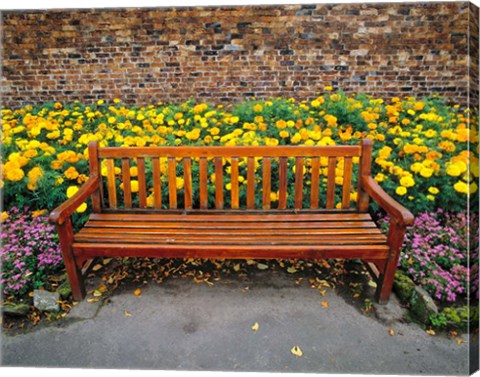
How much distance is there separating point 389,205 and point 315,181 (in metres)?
0.59

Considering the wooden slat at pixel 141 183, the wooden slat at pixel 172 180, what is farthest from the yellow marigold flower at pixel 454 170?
the wooden slat at pixel 141 183

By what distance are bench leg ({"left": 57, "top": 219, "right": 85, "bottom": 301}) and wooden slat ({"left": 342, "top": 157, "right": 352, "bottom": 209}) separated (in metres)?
1.80

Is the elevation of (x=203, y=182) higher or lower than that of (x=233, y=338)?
higher

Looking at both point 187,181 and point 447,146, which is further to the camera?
point 447,146

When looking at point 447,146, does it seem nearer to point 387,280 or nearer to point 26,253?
point 387,280

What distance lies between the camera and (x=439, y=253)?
256 cm

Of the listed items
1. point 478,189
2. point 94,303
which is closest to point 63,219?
point 94,303

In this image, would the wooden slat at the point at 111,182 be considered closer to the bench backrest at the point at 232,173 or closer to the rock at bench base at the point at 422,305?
the bench backrest at the point at 232,173

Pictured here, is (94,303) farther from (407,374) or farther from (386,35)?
(386,35)

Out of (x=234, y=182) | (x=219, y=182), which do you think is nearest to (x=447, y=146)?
(x=234, y=182)

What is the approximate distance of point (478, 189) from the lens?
1.77 m

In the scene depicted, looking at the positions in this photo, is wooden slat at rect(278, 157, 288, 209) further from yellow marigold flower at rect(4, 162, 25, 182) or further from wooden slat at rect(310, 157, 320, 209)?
yellow marigold flower at rect(4, 162, 25, 182)

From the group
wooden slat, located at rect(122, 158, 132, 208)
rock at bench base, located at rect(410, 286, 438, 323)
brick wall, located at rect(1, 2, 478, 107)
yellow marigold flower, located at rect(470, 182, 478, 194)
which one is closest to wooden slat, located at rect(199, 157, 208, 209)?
wooden slat, located at rect(122, 158, 132, 208)

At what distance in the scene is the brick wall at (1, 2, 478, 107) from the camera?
4492mm
